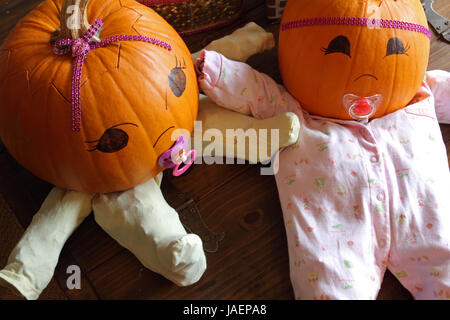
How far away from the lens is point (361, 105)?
3.27 feet

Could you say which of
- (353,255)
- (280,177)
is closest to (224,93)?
(280,177)

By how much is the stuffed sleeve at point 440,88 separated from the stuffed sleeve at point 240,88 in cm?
36

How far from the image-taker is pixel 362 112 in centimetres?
101

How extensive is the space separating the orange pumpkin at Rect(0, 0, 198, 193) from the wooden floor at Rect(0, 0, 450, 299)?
193 millimetres

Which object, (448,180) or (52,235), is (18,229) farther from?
(448,180)

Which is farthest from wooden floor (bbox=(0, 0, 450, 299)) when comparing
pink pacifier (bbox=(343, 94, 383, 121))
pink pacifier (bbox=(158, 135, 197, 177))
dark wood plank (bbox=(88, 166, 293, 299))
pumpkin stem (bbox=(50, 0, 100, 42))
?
pumpkin stem (bbox=(50, 0, 100, 42))

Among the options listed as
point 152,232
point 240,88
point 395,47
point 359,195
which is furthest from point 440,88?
point 152,232

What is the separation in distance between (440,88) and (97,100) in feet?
2.77

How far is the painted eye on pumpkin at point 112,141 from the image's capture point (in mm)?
843

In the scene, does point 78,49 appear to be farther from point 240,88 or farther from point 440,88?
point 440,88

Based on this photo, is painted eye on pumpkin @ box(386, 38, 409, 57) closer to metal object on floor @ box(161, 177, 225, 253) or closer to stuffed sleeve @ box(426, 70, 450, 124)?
stuffed sleeve @ box(426, 70, 450, 124)

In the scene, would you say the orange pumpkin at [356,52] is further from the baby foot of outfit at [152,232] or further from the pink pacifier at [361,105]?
the baby foot of outfit at [152,232]

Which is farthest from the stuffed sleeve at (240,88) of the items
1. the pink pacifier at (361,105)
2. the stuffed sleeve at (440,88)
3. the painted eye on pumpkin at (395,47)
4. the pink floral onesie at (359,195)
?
the stuffed sleeve at (440,88)

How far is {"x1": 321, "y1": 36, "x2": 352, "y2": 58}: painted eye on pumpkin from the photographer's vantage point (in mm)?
934
